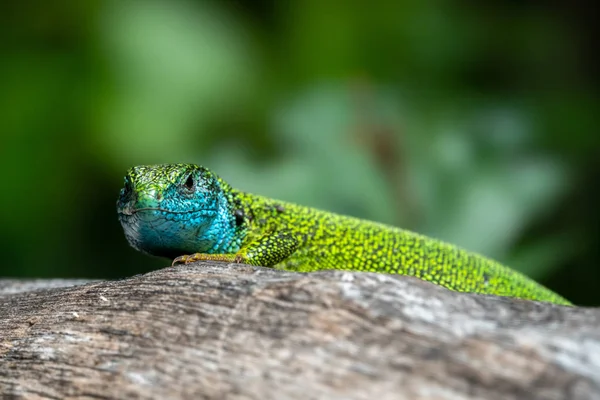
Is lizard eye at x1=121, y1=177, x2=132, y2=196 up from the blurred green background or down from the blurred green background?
down

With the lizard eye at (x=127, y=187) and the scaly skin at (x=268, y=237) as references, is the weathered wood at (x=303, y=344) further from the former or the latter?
the lizard eye at (x=127, y=187)

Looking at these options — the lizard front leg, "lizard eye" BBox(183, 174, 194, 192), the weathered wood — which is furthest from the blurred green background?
the weathered wood

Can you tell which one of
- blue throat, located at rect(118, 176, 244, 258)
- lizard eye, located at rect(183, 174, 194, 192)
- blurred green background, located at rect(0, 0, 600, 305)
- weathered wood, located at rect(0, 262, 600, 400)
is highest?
blurred green background, located at rect(0, 0, 600, 305)

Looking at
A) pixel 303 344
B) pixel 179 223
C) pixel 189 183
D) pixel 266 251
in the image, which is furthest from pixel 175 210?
pixel 303 344

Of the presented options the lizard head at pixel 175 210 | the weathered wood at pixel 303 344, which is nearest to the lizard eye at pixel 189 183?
the lizard head at pixel 175 210

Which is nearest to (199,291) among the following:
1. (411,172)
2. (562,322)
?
(562,322)

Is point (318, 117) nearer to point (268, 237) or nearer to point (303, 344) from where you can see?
point (268, 237)

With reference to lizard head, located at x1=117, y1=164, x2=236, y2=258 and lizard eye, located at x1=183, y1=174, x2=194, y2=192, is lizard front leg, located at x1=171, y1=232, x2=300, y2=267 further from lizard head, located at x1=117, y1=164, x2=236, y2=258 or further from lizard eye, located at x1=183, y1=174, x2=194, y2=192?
lizard eye, located at x1=183, y1=174, x2=194, y2=192
